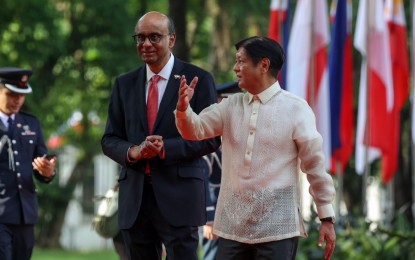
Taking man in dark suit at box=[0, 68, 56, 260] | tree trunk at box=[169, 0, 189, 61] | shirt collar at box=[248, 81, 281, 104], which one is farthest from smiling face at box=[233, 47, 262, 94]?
tree trunk at box=[169, 0, 189, 61]

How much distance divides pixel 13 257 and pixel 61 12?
20.0 m

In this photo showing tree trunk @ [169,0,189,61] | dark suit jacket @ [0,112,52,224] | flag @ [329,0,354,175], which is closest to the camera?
dark suit jacket @ [0,112,52,224]

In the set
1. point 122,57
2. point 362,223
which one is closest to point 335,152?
point 362,223

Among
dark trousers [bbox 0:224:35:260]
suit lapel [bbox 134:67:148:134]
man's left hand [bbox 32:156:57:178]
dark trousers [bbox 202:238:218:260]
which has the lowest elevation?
dark trousers [bbox 202:238:218:260]

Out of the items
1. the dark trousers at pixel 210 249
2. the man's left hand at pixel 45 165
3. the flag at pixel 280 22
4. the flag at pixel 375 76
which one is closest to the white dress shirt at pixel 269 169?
the man's left hand at pixel 45 165

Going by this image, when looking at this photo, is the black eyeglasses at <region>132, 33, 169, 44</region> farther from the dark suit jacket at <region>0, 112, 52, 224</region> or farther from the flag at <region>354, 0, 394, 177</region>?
the flag at <region>354, 0, 394, 177</region>

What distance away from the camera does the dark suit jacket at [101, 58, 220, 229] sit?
834cm

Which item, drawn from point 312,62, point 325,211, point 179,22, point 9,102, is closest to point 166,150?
point 325,211

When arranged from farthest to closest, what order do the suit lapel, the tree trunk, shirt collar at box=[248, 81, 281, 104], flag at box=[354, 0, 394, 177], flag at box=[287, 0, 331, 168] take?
the tree trunk
flag at box=[354, 0, 394, 177]
flag at box=[287, 0, 331, 168]
the suit lapel
shirt collar at box=[248, 81, 281, 104]

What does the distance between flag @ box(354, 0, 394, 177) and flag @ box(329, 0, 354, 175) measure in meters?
0.32

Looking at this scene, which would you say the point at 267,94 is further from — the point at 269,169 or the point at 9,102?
the point at 9,102

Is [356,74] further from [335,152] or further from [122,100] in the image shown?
[122,100]

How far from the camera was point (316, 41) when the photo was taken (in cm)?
1978

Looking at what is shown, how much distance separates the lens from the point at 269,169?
25.2 ft
